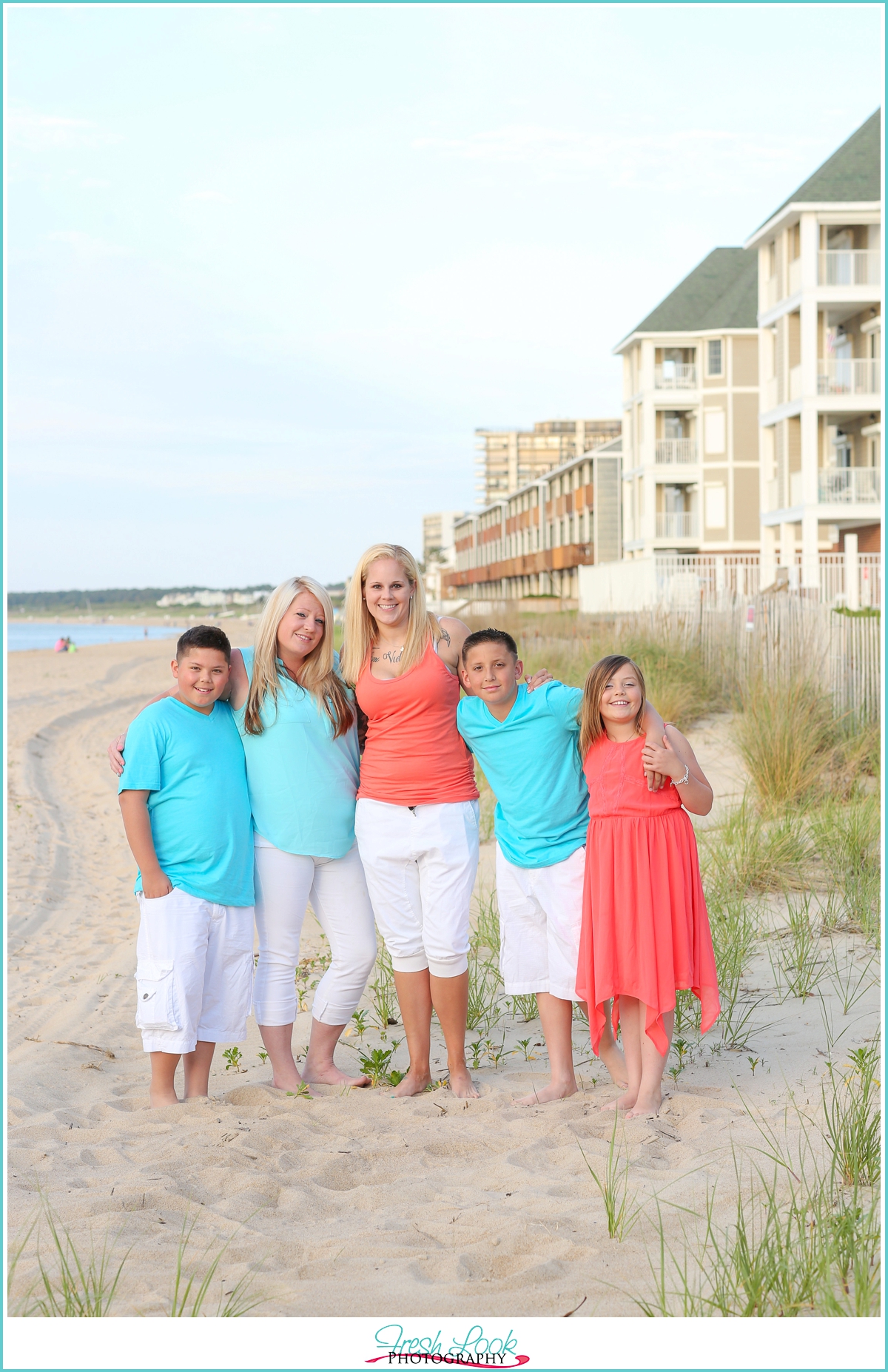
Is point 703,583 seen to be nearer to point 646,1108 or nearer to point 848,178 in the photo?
point 848,178

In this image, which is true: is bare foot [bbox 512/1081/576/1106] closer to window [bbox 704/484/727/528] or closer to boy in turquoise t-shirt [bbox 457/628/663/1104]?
boy in turquoise t-shirt [bbox 457/628/663/1104]

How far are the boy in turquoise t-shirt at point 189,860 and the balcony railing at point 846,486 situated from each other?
25062 mm

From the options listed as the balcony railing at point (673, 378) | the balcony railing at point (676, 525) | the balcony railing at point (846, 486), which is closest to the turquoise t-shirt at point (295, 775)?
the balcony railing at point (846, 486)

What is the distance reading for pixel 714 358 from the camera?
4103 cm

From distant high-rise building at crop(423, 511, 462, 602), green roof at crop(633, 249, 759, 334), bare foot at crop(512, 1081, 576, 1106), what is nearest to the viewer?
bare foot at crop(512, 1081, 576, 1106)

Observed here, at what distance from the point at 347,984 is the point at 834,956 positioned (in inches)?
102

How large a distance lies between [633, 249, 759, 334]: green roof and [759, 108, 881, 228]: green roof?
11.9 metres

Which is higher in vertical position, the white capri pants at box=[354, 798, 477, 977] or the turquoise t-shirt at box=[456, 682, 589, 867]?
the turquoise t-shirt at box=[456, 682, 589, 867]

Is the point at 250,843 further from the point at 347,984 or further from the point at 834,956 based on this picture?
the point at 834,956

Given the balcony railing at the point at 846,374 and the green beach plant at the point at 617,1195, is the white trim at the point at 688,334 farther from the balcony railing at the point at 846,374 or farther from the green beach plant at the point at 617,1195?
the green beach plant at the point at 617,1195

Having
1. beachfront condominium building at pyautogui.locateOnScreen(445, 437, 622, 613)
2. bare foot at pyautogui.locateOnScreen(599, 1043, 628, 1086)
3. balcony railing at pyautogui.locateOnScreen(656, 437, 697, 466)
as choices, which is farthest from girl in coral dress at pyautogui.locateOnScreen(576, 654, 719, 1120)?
balcony railing at pyautogui.locateOnScreen(656, 437, 697, 466)

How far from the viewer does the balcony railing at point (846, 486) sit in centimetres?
2648

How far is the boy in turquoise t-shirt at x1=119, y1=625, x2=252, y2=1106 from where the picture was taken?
156 inches

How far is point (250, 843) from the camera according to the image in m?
4.17
